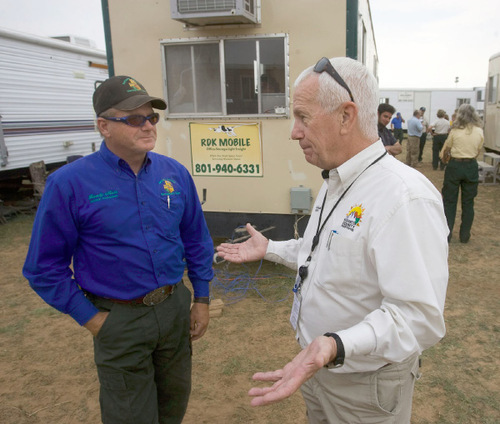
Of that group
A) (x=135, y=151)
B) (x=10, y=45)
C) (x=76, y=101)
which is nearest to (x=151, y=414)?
(x=135, y=151)

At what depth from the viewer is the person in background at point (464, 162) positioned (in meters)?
6.64

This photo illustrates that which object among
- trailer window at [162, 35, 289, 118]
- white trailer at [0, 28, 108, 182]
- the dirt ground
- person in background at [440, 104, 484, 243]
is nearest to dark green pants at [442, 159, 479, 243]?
person in background at [440, 104, 484, 243]

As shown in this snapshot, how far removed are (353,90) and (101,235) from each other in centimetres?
139

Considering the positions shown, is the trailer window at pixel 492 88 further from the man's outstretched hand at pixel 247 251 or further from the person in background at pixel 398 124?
the man's outstretched hand at pixel 247 251

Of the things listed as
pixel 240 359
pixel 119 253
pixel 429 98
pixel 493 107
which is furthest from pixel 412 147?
pixel 429 98

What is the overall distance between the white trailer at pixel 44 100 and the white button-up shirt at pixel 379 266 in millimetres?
9237

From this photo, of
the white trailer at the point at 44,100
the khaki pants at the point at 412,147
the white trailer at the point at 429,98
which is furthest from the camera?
the white trailer at the point at 429,98

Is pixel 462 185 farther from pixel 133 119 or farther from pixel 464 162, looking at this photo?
pixel 133 119

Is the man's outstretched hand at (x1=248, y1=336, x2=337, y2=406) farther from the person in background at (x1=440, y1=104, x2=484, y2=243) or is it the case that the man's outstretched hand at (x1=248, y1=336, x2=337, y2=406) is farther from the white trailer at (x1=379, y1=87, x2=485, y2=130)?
the white trailer at (x1=379, y1=87, x2=485, y2=130)

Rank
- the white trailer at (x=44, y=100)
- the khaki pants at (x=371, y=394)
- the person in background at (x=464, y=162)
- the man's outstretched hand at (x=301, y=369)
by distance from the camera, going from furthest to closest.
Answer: the white trailer at (x=44, y=100), the person in background at (x=464, y=162), the khaki pants at (x=371, y=394), the man's outstretched hand at (x=301, y=369)

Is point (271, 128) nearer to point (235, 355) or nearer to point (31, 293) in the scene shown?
point (235, 355)

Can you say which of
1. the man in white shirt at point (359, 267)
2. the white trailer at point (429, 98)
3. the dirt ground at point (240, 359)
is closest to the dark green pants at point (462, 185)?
the dirt ground at point (240, 359)

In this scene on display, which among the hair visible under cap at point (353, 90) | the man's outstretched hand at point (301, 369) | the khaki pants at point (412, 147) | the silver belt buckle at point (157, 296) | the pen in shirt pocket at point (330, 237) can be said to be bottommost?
the khaki pants at point (412, 147)

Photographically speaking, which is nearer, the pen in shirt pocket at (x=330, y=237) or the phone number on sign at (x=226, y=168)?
the pen in shirt pocket at (x=330, y=237)
